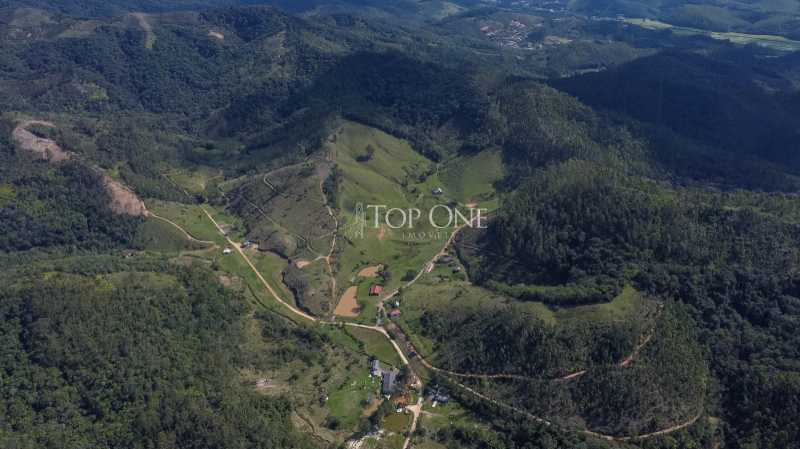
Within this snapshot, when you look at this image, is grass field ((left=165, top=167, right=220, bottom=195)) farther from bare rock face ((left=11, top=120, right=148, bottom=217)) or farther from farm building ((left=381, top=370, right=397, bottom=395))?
farm building ((left=381, top=370, right=397, bottom=395))

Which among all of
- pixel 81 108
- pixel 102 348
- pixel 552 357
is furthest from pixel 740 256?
pixel 81 108

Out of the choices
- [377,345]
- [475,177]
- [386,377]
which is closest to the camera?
[386,377]

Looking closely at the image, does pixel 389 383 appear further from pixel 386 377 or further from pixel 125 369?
pixel 125 369

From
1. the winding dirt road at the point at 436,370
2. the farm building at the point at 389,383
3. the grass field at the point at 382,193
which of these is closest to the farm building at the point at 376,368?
the farm building at the point at 389,383

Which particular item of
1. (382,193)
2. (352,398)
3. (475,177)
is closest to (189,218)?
(382,193)

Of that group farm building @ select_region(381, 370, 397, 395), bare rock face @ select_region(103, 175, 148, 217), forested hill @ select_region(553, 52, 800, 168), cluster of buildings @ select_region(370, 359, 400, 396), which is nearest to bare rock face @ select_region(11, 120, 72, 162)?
bare rock face @ select_region(103, 175, 148, 217)

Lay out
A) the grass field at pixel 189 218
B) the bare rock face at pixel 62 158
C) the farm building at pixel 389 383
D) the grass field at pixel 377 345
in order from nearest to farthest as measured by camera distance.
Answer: the farm building at pixel 389 383, the grass field at pixel 377 345, the grass field at pixel 189 218, the bare rock face at pixel 62 158

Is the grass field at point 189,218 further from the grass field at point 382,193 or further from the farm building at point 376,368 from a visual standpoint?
the farm building at point 376,368

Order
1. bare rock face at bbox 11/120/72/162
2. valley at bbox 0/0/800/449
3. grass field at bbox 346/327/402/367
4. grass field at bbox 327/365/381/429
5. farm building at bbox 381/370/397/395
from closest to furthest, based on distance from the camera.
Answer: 1. valley at bbox 0/0/800/449
2. grass field at bbox 327/365/381/429
3. farm building at bbox 381/370/397/395
4. grass field at bbox 346/327/402/367
5. bare rock face at bbox 11/120/72/162
